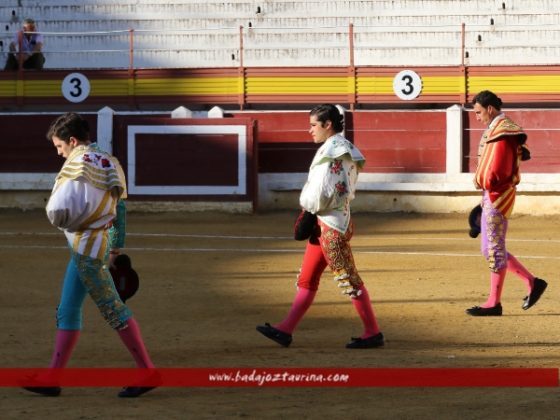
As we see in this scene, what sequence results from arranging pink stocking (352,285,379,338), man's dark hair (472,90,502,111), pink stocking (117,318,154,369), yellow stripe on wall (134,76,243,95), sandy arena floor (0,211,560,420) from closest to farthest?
sandy arena floor (0,211,560,420) < pink stocking (117,318,154,369) < pink stocking (352,285,379,338) < man's dark hair (472,90,502,111) < yellow stripe on wall (134,76,243,95)

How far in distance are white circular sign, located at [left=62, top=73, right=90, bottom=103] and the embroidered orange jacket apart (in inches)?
416

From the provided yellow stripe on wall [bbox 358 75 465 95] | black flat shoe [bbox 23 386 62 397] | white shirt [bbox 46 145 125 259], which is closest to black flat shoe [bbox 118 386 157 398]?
black flat shoe [bbox 23 386 62 397]

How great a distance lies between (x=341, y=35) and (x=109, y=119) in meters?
4.49

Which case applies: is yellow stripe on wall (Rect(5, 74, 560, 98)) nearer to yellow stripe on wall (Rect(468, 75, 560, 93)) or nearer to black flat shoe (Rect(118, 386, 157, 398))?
yellow stripe on wall (Rect(468, 75, 560, 93))

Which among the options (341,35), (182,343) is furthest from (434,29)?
(182,343)

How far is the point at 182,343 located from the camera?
22.2 ft

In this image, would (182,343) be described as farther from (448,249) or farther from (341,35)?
(341,35)

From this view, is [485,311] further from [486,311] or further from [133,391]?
[133,391]

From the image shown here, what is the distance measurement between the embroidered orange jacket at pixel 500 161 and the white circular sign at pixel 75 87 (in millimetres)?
10573

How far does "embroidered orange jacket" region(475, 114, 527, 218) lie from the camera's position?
24.4 ft

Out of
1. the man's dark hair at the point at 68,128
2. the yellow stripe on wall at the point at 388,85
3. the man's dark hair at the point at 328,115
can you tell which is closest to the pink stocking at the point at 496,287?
the man's dark hair at the point at 328,115

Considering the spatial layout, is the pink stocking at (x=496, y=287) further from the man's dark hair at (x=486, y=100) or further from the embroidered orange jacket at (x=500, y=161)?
the man's dark hair at (x=486, y=100)

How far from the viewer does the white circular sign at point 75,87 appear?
17328 millimetres

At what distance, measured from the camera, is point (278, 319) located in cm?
763
